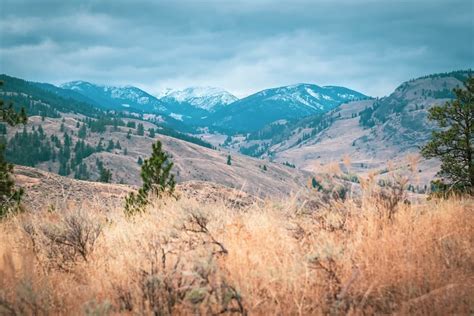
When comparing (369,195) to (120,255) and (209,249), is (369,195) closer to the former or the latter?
(209,249)

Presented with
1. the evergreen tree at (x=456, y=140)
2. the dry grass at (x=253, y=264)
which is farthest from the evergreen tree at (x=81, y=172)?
the dry grass at (x=253, y=264)

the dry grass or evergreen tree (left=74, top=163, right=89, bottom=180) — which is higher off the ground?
the dry grass

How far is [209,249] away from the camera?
16.6ft

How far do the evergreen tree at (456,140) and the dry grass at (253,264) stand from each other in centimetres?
1755

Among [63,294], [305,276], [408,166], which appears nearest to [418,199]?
[408,166]

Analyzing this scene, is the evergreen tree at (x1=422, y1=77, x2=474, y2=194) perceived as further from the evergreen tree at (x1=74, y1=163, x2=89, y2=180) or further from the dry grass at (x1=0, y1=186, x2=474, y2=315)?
the evergreen tree at (x1=74, y1=163, x2=89, y2=180)

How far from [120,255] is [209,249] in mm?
1461

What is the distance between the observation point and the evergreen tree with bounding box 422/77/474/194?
74.4ft

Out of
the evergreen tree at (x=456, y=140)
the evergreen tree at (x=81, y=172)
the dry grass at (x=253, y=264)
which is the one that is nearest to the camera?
the dry grass at (x=253, y=264)

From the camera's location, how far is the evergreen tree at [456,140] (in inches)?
893

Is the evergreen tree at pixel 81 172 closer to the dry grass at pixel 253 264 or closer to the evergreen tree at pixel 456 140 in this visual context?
the evergreen tree at pixel 456 140

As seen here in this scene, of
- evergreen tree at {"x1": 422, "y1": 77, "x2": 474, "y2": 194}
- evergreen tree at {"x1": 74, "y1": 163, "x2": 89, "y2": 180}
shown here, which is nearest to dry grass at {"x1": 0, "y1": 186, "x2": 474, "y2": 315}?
evergreen tree at {"x1": 422, "y1": 77, "x2": 474, "y2": 194}

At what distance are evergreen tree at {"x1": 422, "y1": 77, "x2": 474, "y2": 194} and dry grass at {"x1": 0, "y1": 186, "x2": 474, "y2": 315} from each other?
1755 centimetres

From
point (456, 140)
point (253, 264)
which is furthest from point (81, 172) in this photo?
point (253, 264)
